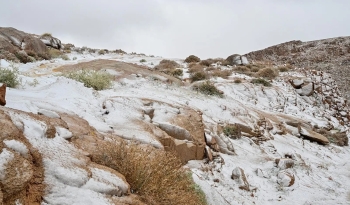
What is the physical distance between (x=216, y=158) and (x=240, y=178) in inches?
28.8

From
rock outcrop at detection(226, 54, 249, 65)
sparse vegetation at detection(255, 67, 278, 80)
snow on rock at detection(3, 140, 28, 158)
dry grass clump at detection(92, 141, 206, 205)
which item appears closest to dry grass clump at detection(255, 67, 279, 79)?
sparse vegetation at detection(255, 67, 278, 80)

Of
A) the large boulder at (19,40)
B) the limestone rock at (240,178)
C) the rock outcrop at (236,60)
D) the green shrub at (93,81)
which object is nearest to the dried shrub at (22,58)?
the large boulder at (19,40)

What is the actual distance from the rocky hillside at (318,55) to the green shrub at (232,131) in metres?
17.2

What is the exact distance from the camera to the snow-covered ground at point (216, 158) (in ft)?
9.68

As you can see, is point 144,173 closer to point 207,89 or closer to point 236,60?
point 207,89

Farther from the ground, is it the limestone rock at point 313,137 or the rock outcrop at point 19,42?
the rock outcrop at point 19,42

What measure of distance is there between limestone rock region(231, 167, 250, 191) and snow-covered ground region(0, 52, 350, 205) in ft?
0.23

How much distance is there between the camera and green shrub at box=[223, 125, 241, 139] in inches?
328

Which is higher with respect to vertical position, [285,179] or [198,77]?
[198,77]

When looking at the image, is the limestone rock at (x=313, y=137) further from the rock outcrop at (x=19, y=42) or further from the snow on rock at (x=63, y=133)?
the rock outcrop at (x=19, y=42)

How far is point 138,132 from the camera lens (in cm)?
529

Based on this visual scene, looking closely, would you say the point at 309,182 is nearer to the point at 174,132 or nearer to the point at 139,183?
the point at 174,132

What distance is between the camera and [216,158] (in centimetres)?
671

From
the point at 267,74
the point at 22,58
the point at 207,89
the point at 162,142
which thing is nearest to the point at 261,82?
the point at 267,74
